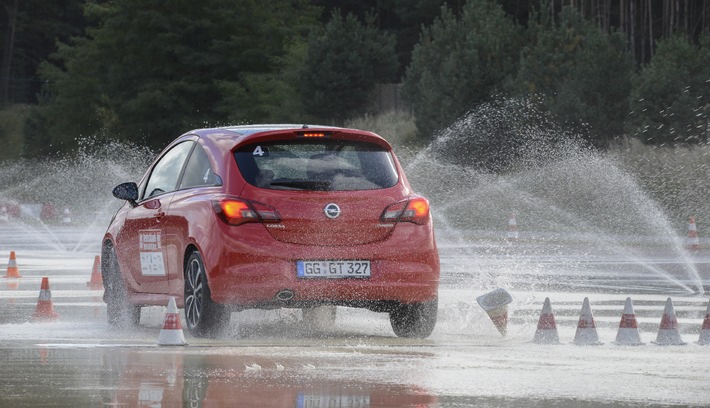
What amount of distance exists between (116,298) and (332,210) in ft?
9.66

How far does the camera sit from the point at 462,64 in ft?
167

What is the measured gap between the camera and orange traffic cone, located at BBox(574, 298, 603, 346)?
12453 mm

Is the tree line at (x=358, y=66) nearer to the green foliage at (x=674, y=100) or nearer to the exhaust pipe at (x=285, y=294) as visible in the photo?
the green foliage at (x=674, y=100)

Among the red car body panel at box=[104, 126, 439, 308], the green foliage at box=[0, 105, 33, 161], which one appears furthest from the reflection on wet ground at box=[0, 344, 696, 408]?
the green foliage at box=[0, 105, 33, 161]

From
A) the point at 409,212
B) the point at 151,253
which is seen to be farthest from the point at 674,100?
the point at 409,212

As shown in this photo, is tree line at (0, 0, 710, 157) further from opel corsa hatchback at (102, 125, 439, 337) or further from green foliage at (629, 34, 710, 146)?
opel corsa hatchback at (102, 125, 439, 337)

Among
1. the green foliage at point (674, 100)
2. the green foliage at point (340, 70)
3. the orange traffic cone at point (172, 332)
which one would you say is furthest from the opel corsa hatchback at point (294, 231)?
the green foliage at point (340, 70)

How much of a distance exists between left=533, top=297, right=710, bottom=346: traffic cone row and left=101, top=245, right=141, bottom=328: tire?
377 cm

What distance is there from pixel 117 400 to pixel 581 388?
263 cm

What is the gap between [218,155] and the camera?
43.2 ft

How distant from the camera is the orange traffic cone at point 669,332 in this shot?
1245 cm

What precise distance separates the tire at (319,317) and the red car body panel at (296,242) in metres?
1.47

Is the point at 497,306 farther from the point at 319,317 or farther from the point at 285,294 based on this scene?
the point at 319,317

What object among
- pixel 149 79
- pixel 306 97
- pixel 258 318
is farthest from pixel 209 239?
pixel 149 79
